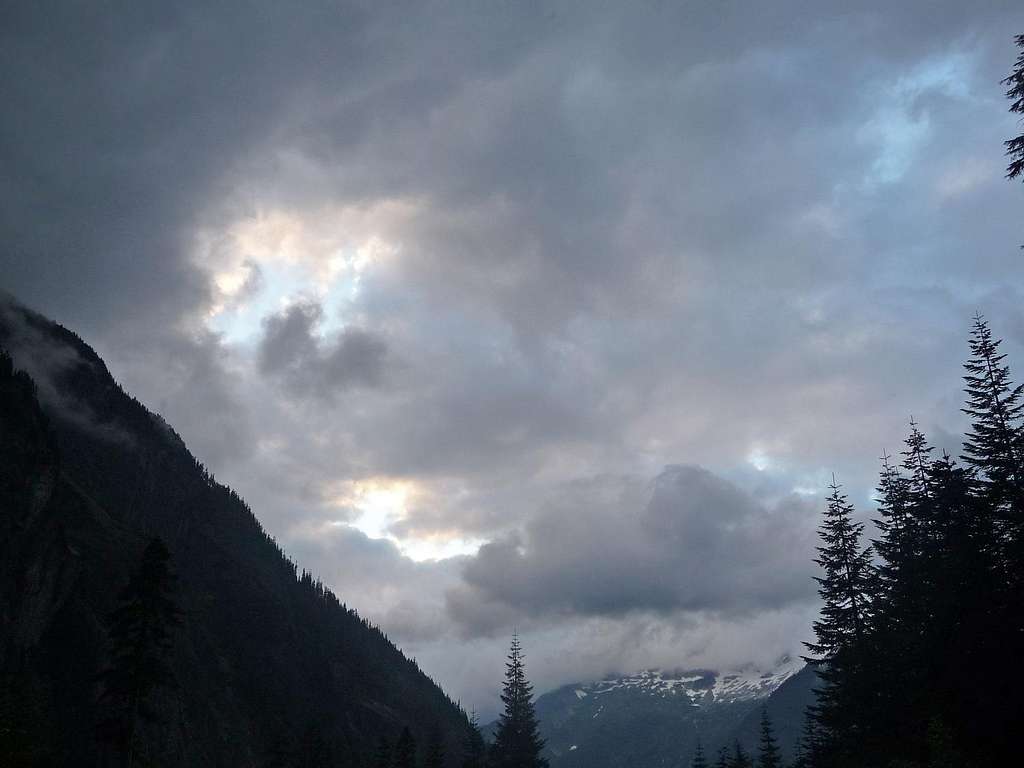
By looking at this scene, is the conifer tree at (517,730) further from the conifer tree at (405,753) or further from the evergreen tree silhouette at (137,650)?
the evergreen tree silhouette at (137,650)

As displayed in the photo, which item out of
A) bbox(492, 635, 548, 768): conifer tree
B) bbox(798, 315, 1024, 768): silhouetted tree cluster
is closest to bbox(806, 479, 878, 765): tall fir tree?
bbox(798, 315, 1024, 768): silhouetted tree cluster

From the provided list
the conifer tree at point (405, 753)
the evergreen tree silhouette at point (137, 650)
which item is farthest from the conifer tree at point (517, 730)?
the evergreen tree silhouette at point (137, 650)

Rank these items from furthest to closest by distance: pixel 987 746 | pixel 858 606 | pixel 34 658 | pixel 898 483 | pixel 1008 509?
pixel 34 658 → pixel 898 483 → pixel 858 606 → pixel 1008 509 → pixel 987 746

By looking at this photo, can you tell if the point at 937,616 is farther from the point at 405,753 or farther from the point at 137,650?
the point at 405,753

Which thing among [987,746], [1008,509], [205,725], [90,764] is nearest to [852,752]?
[987,746]

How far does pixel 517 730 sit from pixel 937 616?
4381cm

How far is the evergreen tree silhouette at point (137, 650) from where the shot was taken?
37812 mm

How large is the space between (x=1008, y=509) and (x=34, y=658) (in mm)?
A: 141287

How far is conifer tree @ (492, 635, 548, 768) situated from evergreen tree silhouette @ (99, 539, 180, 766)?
124ft

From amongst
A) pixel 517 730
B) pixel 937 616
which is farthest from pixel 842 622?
pixel 517 730

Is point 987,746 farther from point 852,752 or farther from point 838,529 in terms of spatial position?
point 838,529

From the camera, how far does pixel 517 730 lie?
69250 millimetres

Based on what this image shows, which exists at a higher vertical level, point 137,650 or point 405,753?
point 137,650

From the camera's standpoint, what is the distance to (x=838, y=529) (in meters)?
45.5
